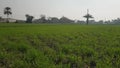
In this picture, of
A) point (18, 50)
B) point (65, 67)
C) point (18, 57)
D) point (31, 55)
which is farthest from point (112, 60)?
point (18, 50)

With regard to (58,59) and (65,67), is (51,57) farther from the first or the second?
(65,67)

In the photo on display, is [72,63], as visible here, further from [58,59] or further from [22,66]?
[22,66]

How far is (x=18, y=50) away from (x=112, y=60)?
434 cm

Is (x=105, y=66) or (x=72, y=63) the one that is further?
(x=72, y=63)

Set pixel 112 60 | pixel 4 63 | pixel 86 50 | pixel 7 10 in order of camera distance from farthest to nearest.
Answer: pixel 7 10, pixel 86 50, pixel 112 60, pixel 4 63

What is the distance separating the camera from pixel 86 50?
8781mm

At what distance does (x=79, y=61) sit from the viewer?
6.93 metres

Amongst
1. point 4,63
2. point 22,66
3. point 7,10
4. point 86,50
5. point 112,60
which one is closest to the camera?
point 22,66

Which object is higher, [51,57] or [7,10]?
[7,10]

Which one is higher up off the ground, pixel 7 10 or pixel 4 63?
pixel 7 10

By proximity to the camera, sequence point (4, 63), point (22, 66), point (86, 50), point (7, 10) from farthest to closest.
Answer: point (7, 10) < point (86, 50) < point (4, 63) < point (22, 66)

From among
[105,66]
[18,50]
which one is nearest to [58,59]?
[105,66]

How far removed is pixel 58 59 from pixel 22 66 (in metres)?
1.71

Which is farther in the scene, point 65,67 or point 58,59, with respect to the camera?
point 58,59
